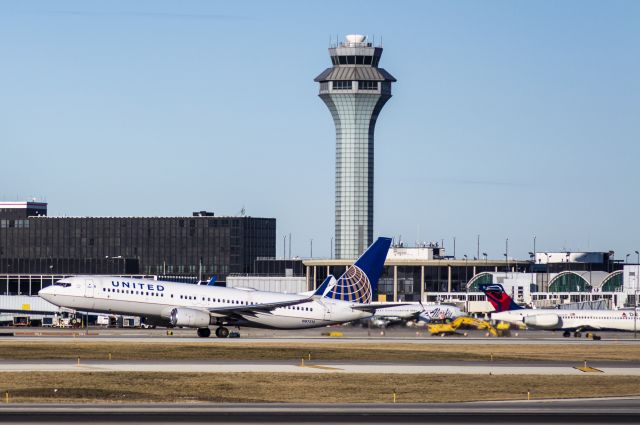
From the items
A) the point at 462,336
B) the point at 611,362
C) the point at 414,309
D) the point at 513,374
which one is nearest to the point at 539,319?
the point at 462,336

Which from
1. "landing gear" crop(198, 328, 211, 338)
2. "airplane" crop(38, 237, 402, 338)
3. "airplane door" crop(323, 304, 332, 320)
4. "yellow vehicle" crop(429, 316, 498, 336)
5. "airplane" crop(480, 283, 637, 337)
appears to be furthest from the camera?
"airplane" crop(480, 283, 637, 337)

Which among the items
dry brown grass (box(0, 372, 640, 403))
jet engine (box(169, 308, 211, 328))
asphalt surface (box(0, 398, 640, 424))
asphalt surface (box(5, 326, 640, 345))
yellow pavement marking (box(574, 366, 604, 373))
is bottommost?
asphalt surface (box(5, 326, 640, 345))

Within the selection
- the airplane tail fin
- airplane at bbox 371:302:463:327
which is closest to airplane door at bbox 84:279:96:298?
the airplane tail fin

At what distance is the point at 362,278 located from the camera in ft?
376

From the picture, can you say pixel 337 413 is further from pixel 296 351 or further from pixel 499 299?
pixel 499 299

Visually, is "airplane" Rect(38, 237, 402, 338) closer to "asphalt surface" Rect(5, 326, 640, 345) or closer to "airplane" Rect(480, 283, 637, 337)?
"asphalt surface" Rect(5, 326, 640, 345)

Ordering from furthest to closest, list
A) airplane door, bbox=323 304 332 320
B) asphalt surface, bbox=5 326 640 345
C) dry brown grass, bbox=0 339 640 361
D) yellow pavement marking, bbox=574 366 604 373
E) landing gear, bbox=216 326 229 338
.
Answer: airplane door, bbox=323 304 332 320 → landing gear, bbox=216 326 229 338 → asphalt surface, bbox=5 326 640 345 → dry brown grass, bbox=0 339 640 361 → yellow pavement marking, bbox=574 366 604 373

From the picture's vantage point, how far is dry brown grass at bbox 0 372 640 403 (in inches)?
2256

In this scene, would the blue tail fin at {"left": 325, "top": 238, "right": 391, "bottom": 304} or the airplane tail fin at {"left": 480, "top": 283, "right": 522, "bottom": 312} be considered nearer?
the blue tail fin at {"left": 325, "top": 238, "right": 391, "bottom": 304}

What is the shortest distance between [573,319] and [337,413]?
88.5 m

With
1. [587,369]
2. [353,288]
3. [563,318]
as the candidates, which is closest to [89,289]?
[353,288]

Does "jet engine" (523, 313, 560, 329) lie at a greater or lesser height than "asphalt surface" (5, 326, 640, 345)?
greater

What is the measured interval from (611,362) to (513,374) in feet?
52.8

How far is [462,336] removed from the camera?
409 ft
